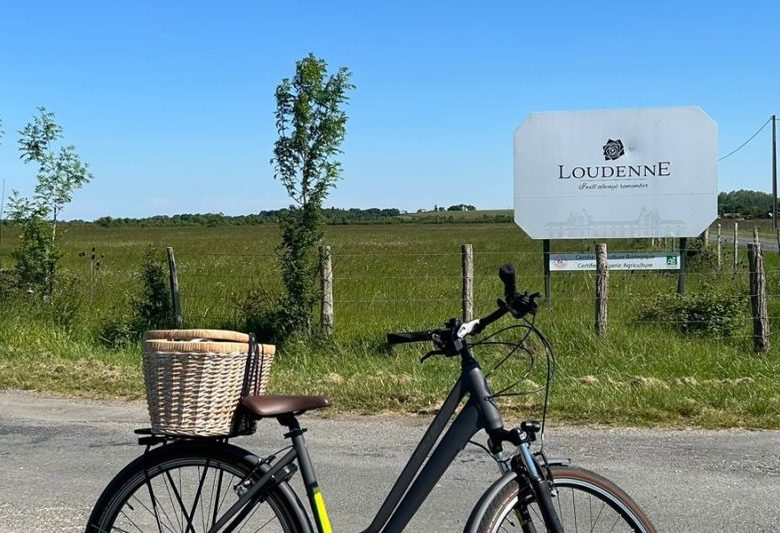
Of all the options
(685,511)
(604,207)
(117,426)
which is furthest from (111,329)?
(685,511)

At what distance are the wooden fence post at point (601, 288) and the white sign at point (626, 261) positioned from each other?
41.6 inches

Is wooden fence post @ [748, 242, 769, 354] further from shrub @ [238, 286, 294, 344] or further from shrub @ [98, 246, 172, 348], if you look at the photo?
shrub @ [98, 246, 172, 348]

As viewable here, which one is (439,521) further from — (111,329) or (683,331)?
(111,329)

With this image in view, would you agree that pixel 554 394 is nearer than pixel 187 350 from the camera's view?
No

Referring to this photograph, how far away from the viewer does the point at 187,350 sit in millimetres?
2834

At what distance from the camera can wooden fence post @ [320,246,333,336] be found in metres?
10.4

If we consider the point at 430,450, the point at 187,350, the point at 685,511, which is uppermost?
the point at 187,350

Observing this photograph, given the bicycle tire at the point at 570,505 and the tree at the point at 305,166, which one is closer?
the bicycle tire at the point at 570,505

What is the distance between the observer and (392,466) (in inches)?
216

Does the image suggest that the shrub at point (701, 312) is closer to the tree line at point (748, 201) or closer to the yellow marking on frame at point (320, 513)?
the yellow marking on frame at point (320, 513)

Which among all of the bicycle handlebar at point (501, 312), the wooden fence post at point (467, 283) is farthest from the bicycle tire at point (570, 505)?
the wooden fence post at point (467, 283)

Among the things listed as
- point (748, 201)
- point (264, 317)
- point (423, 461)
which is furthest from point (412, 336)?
point (748, 201)

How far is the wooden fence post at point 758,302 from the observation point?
974 centimetres

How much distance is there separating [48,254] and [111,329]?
1830mm
